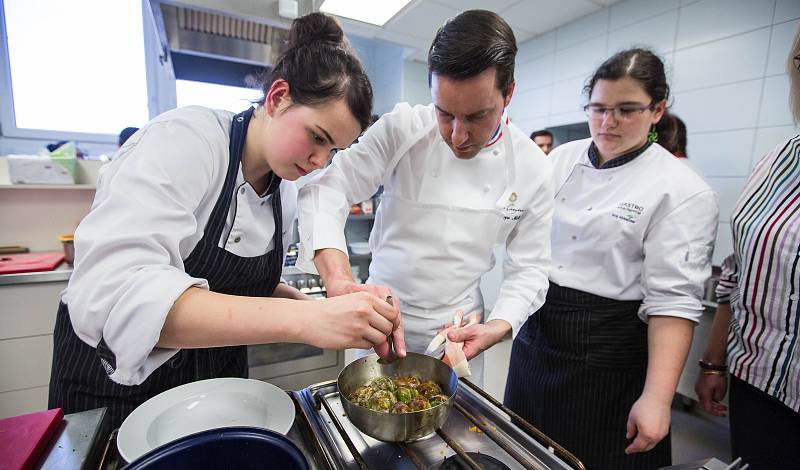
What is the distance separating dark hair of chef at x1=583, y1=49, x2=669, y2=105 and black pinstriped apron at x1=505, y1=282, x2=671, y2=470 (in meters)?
0.68

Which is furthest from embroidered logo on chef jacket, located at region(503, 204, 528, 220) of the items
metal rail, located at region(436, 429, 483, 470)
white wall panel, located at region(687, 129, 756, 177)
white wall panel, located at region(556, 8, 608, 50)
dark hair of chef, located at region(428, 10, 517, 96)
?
white wall panel, located at region(556, 8, 608, 50)

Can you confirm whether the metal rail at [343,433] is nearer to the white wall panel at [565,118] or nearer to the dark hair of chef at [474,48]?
the dark hair of chef at [474,48]

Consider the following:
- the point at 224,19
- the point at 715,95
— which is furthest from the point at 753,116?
the point at 224,19

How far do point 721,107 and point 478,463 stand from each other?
310cm

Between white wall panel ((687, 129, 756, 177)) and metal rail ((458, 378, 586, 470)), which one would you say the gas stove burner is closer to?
metal rail ((458, 378, 586, 470))

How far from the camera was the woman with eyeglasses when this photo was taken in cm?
113

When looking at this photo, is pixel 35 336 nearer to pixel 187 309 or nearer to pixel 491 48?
pixel 187 309

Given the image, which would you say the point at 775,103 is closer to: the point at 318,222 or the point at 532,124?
the point at 532,124

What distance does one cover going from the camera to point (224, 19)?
1.65m

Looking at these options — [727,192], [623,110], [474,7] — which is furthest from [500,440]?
[474,7]

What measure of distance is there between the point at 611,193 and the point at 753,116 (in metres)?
2.00

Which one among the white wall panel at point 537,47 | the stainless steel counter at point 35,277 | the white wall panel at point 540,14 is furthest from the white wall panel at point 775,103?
the stainless steel counter at point 35,277

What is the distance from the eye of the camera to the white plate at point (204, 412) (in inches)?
25.0

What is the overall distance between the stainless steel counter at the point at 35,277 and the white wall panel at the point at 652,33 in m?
3.81
